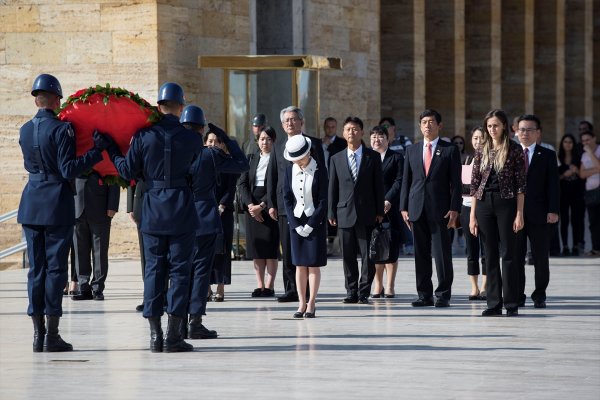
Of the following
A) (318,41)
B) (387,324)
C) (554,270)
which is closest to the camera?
(387,324)

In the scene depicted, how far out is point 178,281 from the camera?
1159 centimetres

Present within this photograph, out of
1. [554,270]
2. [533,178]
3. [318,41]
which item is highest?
[318,41]

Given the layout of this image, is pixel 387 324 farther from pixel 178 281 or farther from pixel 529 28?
pixel 529 28

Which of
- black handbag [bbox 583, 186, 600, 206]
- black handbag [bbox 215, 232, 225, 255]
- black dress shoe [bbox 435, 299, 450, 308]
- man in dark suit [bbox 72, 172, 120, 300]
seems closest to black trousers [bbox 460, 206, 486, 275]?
black dress shoe [bbox 435, 299, 450, 308]

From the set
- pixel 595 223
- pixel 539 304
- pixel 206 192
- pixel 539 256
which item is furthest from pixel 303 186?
pixel 595 223

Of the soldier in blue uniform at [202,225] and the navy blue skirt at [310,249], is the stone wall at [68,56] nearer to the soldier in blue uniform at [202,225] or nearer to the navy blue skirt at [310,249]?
the navy blue skirt at [310,249]

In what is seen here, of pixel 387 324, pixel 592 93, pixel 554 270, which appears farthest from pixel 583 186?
pixel 592 93

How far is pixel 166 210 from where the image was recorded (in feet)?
37.7

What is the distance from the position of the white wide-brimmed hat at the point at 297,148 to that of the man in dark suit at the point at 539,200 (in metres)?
2.11

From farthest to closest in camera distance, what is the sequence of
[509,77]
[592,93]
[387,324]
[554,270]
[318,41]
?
[592,93], [509,77], [318,41], [554,270], [387,324]

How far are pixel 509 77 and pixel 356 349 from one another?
23.4 m

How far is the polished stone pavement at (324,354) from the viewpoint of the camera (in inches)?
384

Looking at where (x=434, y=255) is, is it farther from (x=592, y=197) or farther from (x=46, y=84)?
(x=592, y=197)

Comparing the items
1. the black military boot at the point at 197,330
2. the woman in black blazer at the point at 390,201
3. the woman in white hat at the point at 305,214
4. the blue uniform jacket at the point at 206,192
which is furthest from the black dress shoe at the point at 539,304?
the black military boot at the point at 197,330
